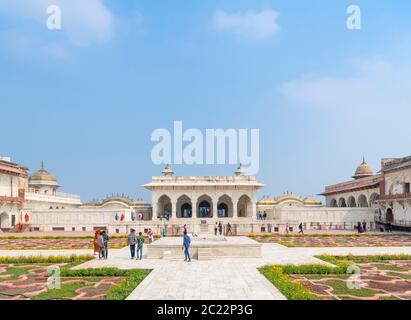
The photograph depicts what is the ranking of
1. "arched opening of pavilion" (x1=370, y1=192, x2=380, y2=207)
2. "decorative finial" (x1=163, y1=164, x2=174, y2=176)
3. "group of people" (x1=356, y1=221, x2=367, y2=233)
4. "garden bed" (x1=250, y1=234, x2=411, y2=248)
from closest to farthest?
"garden bed" (x1=250, y1=234, x2=411, y2=248), "group of people" (x1=356, y1=221, x2=367, y2=233), "arched opening of pavilion" (x1=370, y1=192, x2=380, y2=207), "decorative finial" (x1=163, y1=164, x2=174, y2=176)

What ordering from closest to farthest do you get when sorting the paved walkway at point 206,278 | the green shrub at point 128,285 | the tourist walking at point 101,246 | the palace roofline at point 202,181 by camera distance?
the green shrub at point 128,285, the paved walkway at point 206,278, the tourist walking at point 101,246, the palace roofline at point 202,181

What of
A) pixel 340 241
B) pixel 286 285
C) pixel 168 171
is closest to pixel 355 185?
pixel 168 171

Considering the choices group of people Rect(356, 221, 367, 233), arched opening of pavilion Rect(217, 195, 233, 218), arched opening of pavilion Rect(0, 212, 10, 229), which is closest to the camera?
group of people Rect(356, 221, 367, 233)

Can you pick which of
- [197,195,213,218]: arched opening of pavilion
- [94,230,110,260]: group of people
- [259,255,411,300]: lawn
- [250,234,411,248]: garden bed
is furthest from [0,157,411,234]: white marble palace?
[259,255,411,300]: lawn

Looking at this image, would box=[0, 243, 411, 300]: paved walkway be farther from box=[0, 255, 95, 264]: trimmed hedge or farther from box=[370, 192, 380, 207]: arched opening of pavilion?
box=[370, 192, 380, 207]: arched opening of pavilion

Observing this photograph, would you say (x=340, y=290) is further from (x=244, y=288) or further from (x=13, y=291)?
(x=13, y=291)

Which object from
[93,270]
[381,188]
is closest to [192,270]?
[93,270]

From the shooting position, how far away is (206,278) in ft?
36.5

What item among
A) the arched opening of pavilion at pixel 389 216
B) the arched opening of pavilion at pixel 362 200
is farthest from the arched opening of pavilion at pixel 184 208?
the arched opening of pavilion at pixel 389 216

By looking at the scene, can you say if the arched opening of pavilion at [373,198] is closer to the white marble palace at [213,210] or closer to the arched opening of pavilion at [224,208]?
the white marble palace at [213,210]

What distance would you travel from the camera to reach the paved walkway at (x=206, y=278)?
29.5 ft

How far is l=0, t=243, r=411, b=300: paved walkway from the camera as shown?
9000 mm

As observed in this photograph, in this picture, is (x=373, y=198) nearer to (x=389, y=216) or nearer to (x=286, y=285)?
(x=389, y=216)
